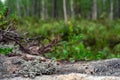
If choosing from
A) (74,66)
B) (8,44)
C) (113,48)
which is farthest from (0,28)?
(113,48)

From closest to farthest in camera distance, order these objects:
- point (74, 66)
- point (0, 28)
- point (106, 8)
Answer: point (74, 66), point (0, 28), point (106, 8)

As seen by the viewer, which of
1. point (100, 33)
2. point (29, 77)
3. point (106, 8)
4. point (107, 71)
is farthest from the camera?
point (106, 8)

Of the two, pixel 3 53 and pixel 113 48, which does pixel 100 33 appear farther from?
pixel 3 53

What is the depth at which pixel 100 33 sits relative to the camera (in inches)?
543

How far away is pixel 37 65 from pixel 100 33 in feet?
32.4

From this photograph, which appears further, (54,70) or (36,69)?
(54,70)

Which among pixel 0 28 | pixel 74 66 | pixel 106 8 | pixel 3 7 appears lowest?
pixel 106 8

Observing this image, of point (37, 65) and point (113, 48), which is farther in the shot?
point (113, 48)

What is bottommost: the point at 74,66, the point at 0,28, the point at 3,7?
the point at 74,66

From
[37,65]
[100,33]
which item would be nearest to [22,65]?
[37,65]

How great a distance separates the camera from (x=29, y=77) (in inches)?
156

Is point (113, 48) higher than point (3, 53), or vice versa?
point (3, 53)

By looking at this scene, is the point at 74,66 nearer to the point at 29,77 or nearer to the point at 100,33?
the point at 29,77

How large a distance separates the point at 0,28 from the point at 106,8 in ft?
139
